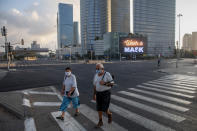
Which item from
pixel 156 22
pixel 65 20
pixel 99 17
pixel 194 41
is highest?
pixel 99 17

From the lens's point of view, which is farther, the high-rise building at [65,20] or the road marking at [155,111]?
the high-rise building at [65,20]

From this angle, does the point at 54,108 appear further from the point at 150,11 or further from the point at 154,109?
the point at 150,11

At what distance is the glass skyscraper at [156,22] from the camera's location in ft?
417

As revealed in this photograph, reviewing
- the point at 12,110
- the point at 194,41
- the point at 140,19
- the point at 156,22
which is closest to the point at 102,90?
the point at 12,110

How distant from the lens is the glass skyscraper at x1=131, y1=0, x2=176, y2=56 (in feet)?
417

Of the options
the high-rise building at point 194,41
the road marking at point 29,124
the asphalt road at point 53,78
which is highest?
the high-rise building at point 194,41

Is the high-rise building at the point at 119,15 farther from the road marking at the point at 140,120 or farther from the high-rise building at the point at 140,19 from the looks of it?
the road marking at the point at 140,120

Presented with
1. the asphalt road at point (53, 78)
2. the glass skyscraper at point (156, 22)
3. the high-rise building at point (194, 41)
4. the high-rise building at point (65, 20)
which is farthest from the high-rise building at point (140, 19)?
the asphalt road at point (53, 78)

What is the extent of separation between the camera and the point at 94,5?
451ft

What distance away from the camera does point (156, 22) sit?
134 metres

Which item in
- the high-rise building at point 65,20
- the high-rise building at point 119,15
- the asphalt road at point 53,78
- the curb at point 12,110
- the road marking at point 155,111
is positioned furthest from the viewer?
the high-rise building at point 119,15

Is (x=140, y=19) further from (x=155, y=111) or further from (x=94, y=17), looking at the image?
(x=155, y=111)

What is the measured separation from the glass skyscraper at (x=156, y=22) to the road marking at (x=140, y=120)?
13009 cm

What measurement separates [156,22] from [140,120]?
147528 mm
